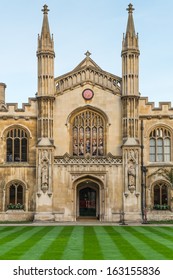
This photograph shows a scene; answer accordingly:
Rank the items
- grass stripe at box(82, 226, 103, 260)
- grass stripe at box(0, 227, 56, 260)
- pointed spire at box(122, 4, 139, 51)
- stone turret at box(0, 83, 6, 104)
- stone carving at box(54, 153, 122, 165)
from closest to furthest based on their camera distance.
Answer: grass stripe at box(82, 226, 103, 260)
grass stripe at box(0, 227, 56, 260)
stone carving at box(54, 153, 122, 165)
pointed spire at box(122, 4, 139, 51)
stone turret at box(0, 83, 6, 104)

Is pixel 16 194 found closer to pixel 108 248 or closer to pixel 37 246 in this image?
pixel 37 246

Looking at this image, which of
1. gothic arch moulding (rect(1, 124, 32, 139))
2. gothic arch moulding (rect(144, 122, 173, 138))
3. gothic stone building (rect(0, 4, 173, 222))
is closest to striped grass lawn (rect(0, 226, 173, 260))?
gothic stone building (rect(0, 4, 173, 222))

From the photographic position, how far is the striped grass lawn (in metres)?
20.3

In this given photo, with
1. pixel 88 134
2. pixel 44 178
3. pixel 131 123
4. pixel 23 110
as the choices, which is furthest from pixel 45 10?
pixel 44 178

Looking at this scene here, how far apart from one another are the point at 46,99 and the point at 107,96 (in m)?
4.60

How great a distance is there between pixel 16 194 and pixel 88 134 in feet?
22.9

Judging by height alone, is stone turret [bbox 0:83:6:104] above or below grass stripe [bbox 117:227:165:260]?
above

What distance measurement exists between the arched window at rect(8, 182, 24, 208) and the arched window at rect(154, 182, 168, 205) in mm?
9986

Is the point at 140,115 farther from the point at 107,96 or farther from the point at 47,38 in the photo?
the point at 47,38

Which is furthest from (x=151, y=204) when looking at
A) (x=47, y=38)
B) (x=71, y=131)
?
(x=47, y=38)

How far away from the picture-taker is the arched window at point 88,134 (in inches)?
1722

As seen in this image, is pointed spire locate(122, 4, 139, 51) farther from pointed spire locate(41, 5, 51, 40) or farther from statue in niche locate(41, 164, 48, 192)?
statue in niche locate(41, 164, 48, 192)

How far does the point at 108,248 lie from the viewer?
75.1 ft

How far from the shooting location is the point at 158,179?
143ft
